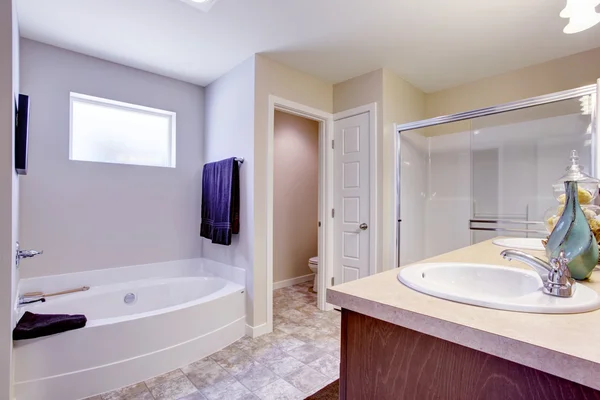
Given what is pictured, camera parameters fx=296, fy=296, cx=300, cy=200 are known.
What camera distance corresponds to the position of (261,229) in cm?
252

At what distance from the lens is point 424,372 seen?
0.65 metres

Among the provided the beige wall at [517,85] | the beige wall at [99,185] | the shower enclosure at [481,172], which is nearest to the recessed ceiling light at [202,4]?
the beige wall at [99,185]

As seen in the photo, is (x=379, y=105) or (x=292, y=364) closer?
Answer: (x=292, y=364)

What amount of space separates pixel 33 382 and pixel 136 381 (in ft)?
1.65

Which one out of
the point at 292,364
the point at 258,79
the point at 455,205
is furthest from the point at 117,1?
the point at 455,205

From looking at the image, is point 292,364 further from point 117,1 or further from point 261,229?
point 117,1

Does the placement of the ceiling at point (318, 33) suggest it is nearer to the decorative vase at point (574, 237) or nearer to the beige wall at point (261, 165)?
the beige wall at point (261, 165)

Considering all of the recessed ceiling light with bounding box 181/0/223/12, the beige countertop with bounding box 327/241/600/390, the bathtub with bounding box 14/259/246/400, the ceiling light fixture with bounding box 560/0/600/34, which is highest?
the recessed ceiling light with bounding box 181/0/223/12

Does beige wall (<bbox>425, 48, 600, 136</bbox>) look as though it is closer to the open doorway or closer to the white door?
the white door

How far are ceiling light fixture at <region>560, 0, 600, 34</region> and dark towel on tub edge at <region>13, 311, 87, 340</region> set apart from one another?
3221 mm

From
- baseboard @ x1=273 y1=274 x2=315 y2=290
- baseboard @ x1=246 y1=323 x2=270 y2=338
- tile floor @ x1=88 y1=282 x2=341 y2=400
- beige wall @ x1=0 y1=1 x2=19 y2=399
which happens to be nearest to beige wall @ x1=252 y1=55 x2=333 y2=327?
baseboard @ x1=246 y1=323 x2=270 y2=338

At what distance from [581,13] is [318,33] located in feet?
5.02

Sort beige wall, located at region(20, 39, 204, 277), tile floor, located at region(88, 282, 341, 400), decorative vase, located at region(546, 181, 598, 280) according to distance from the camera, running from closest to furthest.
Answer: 1. decorative vase, located at region(546, 181, 598, 280)
2. tile floor, located at region(88, 282, 341, 400)
3. beige wall, located at region(20, 39, 204, 277)

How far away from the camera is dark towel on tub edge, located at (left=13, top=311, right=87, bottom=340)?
1.57m
